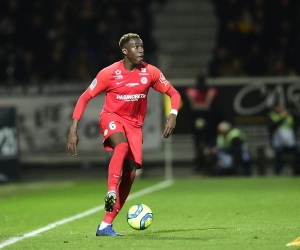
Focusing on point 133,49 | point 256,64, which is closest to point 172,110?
point 133,49

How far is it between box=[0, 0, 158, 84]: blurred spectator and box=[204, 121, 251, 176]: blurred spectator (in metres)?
3.07

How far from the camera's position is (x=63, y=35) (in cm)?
2328

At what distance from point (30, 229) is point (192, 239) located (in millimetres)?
2505

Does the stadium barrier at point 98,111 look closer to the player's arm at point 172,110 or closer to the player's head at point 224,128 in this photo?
the player's head at point 224,128

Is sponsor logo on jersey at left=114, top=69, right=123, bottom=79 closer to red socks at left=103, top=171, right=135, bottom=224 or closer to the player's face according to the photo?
the player's face

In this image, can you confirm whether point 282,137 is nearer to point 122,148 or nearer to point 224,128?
point 224,128

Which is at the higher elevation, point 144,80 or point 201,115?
point 144,80

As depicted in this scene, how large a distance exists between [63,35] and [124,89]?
14462 millimetres

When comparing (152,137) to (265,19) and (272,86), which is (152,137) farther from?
(265,19)

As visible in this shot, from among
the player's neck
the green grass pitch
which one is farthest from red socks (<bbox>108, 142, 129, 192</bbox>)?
the player's neck

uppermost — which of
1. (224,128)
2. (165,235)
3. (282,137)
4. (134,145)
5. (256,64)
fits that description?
(256,64)

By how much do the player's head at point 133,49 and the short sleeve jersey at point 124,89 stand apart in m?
0.15

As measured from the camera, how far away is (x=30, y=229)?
10.1 m

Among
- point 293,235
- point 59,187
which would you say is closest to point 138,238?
point 293,235
